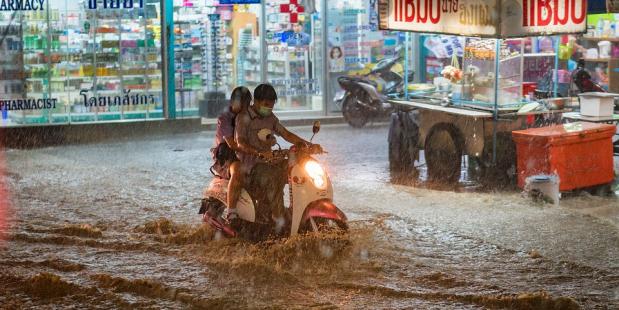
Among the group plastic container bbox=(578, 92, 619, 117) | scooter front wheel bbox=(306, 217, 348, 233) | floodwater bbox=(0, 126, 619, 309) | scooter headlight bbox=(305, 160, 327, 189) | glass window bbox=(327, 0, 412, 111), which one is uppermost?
glass window bbox=(327, 0, 412, 111)

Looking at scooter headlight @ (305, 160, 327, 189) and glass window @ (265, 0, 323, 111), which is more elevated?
glass window @ (265, 0, 323, 111)

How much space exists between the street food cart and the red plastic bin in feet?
1.45

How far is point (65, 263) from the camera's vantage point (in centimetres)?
794

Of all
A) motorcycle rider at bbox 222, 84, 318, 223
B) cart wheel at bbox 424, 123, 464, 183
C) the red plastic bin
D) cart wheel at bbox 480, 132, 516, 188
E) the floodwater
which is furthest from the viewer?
Answer: cart wheel at bbox 424, 123, 464, 183

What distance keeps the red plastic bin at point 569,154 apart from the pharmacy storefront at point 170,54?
22.0 feet

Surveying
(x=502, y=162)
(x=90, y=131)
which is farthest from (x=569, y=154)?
(x=90, y=131)

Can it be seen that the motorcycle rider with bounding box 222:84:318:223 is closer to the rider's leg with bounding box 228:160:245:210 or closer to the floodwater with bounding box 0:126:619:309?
the rider's leg with bounding box 228:160:245:210

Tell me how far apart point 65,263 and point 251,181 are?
5.47ft

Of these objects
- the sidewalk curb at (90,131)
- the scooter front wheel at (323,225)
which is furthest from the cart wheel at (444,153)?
the sidewalk curb at (90,131)

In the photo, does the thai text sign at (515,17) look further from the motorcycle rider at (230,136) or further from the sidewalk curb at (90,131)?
the sidewalk curb at (90,131)

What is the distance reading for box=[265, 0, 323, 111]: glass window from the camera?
56.1 ft

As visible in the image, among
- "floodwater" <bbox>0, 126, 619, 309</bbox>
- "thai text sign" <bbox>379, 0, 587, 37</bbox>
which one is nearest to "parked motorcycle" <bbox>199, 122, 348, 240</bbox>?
"floodwater" <bbox>0, 126, 619, 309</bbox>

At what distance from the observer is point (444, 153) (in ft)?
38.4

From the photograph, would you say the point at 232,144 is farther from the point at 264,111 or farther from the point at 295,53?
the point at 295,53
